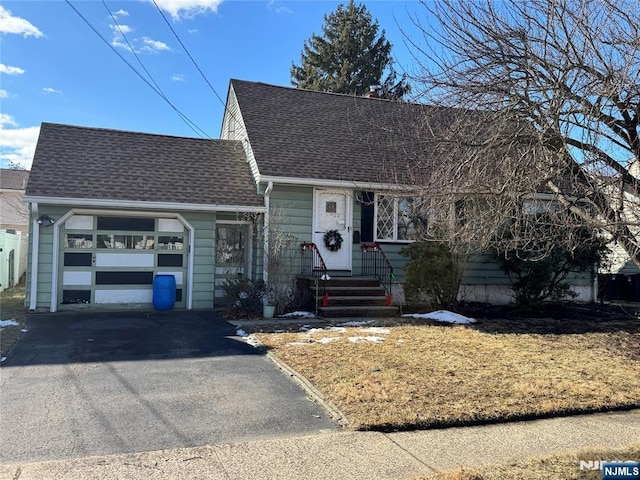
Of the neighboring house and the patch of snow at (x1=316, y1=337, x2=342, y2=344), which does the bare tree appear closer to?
the patch of snow at (x1=316, y1=337, x2=342, y2=344)

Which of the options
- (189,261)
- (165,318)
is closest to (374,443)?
(165,318)

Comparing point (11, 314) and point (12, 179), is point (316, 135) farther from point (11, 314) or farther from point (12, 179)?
point (12, 179)

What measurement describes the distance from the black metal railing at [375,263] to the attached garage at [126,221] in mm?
2735

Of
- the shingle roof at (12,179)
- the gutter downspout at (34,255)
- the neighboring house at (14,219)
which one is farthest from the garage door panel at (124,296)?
the shingle roof at (12,179)

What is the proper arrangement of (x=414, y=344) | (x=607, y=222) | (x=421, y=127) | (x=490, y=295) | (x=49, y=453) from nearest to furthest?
(x=49, y=453)
(x=607, y=222)
(x=421, y=127)
(x=414, y=344)
(x=490, y=295)

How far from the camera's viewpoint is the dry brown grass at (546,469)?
11.9 ft

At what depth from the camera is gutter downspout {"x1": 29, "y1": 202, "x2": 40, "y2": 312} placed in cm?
1039

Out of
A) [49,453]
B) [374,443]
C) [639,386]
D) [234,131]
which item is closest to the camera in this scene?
[49,453]

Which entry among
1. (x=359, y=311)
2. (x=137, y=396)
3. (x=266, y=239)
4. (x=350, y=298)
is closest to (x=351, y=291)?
(x=350, y=298)

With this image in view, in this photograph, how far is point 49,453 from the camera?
12.8 ft

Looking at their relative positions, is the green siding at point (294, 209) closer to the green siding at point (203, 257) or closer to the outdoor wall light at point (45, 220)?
the green siding at point (203, 257)

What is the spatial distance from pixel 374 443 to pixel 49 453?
2663 millimetres

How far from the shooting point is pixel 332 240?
12367mm

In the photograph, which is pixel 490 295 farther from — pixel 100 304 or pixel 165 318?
pixel 100 304
